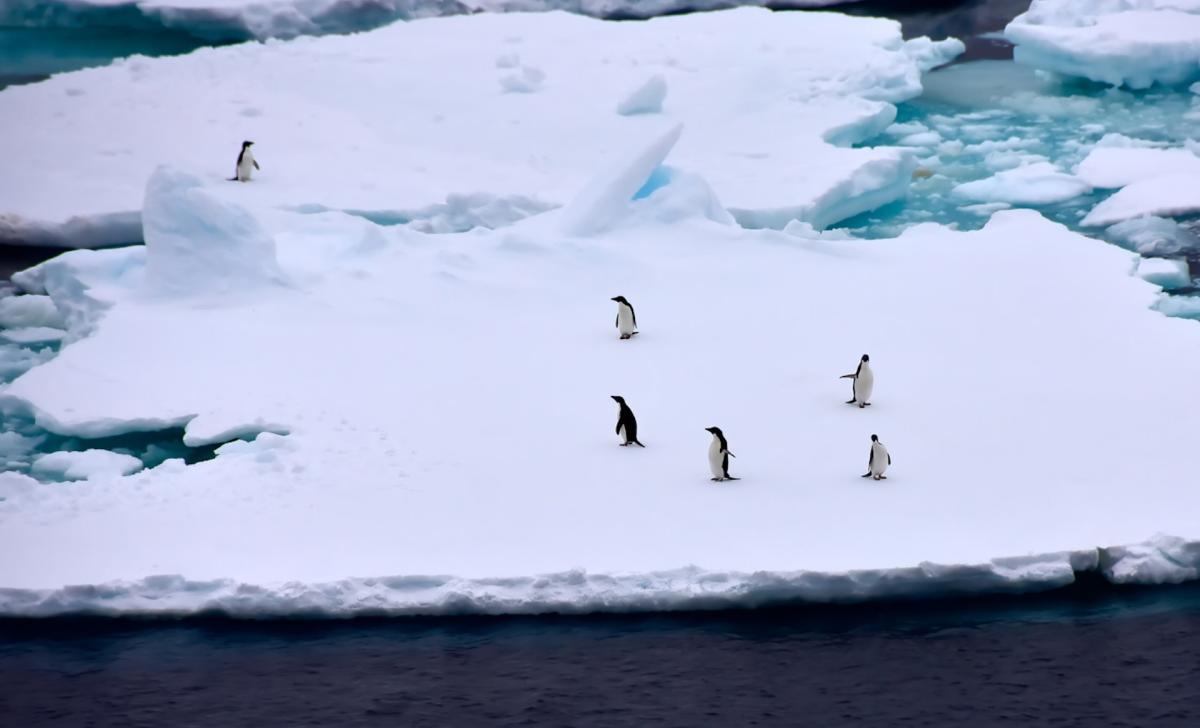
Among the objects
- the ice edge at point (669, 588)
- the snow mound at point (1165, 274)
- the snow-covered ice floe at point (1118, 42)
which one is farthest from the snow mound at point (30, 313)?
the snow-covered ice floe at point (1118, 42)

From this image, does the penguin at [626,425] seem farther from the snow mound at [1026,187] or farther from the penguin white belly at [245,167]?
the snow mound at [1026,187]

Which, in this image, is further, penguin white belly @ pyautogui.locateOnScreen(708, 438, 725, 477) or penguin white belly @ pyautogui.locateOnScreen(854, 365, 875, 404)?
penguin white belly @ pyautogui.locateOnScreen(854, 365, 875, 404)

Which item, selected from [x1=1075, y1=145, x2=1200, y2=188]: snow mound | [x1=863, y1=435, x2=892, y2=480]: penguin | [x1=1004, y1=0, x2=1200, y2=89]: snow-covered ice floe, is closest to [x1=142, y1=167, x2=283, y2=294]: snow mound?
[x1=863, y1=435, x2=892, y2=480]: penguin

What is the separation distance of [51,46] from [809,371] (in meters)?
19.4

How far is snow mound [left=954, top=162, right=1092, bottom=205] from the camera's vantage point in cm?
1747

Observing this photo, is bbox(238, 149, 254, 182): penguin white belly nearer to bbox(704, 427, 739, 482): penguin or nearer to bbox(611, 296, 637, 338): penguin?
bbox(611, 296, 637, 338): penguin

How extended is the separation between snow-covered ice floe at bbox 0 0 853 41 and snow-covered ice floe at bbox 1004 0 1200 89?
682 cm

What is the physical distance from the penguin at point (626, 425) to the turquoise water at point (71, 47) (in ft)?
54.0

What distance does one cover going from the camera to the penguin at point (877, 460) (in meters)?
10.1

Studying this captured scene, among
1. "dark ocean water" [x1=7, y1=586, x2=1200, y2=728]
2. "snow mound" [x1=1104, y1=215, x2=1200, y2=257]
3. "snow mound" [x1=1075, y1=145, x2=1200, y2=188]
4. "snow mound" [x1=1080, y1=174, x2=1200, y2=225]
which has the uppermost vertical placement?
"snow mound" [x1=1075, y1=145, x2=1200, y2=188]

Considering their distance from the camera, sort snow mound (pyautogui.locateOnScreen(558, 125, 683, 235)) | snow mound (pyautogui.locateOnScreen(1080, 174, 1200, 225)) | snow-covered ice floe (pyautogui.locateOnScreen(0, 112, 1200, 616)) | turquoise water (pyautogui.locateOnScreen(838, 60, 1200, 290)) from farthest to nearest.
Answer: turquoise water (pyautogui.locateOnScreen(838, 60, 1200, 290)), snow mound (pyautogui.locateOnScreen(1080, 174, 1200, 225)), snow mound (pyautogui.locateOnScreen(558, 125, 683, 235)), snow-covered ice floe (pyautogui.locateOnScreen(0, 112, 1200, 616))

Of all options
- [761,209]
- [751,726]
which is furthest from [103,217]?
[751,726]

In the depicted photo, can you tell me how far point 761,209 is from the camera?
1612cm

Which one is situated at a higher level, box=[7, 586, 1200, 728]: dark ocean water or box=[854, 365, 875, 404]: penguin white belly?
box=[854, 365, 875, 404]: penguin white belly
